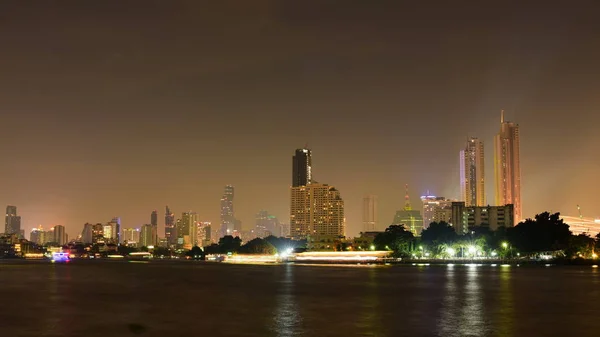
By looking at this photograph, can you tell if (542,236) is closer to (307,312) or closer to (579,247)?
(579,247)

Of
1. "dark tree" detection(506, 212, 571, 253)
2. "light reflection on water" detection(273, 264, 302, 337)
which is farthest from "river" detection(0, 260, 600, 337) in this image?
"dark tree" detection(506, 212, 571, 253)

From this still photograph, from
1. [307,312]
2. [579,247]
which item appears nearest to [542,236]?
[579,247]

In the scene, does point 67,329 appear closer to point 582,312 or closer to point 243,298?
point 243,298

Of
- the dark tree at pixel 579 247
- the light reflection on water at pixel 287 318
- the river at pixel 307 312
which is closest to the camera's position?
the light reflection on water at pixel 287 318

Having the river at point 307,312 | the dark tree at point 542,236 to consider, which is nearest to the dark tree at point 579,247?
the dark tree at point 542,236

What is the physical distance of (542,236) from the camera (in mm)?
188500

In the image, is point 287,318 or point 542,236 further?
point 542,236

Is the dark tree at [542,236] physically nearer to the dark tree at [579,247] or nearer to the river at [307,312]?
the dark tree at [579,247]

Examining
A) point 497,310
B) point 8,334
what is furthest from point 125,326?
point 497,310

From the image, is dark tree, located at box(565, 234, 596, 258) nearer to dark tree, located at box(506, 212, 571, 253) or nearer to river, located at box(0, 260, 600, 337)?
dark tree, located at box(506, 212, 571, 253)

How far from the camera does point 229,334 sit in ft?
127

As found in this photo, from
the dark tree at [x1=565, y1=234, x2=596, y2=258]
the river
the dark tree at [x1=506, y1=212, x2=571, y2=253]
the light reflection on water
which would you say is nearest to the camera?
the light reflection on water

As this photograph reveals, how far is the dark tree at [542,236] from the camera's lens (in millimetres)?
187000

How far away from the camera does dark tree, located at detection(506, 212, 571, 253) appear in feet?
614
